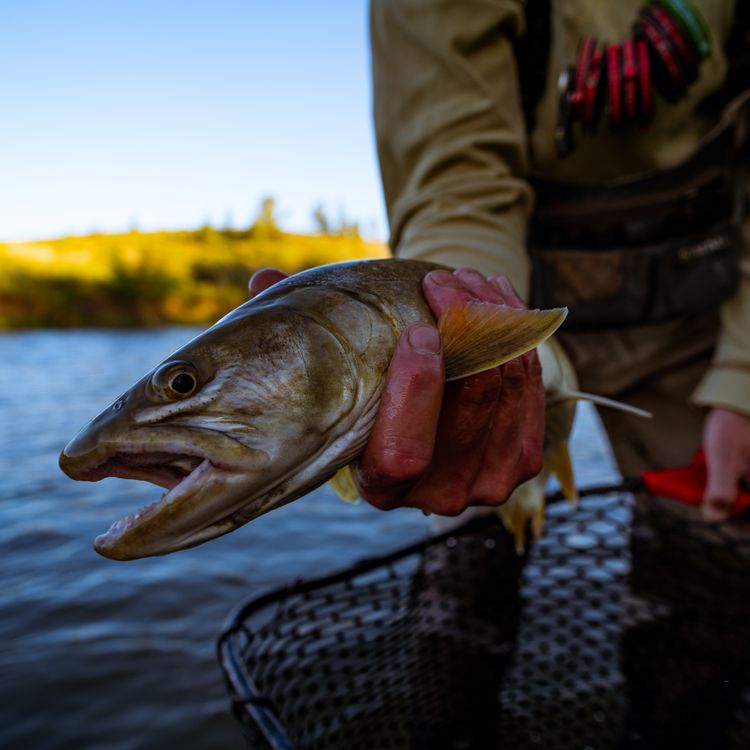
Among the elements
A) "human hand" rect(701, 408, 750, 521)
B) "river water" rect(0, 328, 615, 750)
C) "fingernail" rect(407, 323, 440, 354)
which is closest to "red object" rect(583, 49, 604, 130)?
"human hand" rect(701, 408, 750, 521)

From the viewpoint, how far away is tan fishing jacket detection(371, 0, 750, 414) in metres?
2.24

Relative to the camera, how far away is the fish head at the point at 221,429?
1.09 meters

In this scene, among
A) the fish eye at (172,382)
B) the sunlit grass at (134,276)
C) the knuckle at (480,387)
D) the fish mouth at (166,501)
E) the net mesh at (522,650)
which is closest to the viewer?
the fish mouth at (166,501)

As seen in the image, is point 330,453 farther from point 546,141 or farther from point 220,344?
point 546,141

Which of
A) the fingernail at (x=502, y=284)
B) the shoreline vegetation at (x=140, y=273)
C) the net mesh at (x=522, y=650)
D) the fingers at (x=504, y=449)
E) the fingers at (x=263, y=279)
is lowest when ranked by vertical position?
the shoreline vegetation at (x=140, y=273)

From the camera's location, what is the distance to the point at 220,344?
1245 mm

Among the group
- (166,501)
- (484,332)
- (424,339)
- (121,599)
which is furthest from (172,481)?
(121,599)

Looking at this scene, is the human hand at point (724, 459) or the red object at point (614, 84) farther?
the red object at point (614, 84)

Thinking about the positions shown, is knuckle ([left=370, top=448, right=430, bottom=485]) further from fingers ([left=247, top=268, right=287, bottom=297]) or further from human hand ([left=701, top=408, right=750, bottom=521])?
human hand ([left=701, top=408, right=750, bottom=521])

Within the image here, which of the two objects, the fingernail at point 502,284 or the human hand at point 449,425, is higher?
the fingernail at point 502,284

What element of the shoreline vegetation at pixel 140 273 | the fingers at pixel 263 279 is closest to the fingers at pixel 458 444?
the fingers at pixel 263 279

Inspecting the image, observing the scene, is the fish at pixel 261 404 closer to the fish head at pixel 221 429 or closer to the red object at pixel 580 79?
the fish head at pixel 221 429

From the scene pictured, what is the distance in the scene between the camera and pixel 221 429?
1153mm

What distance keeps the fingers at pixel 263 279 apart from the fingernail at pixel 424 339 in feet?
1.52
